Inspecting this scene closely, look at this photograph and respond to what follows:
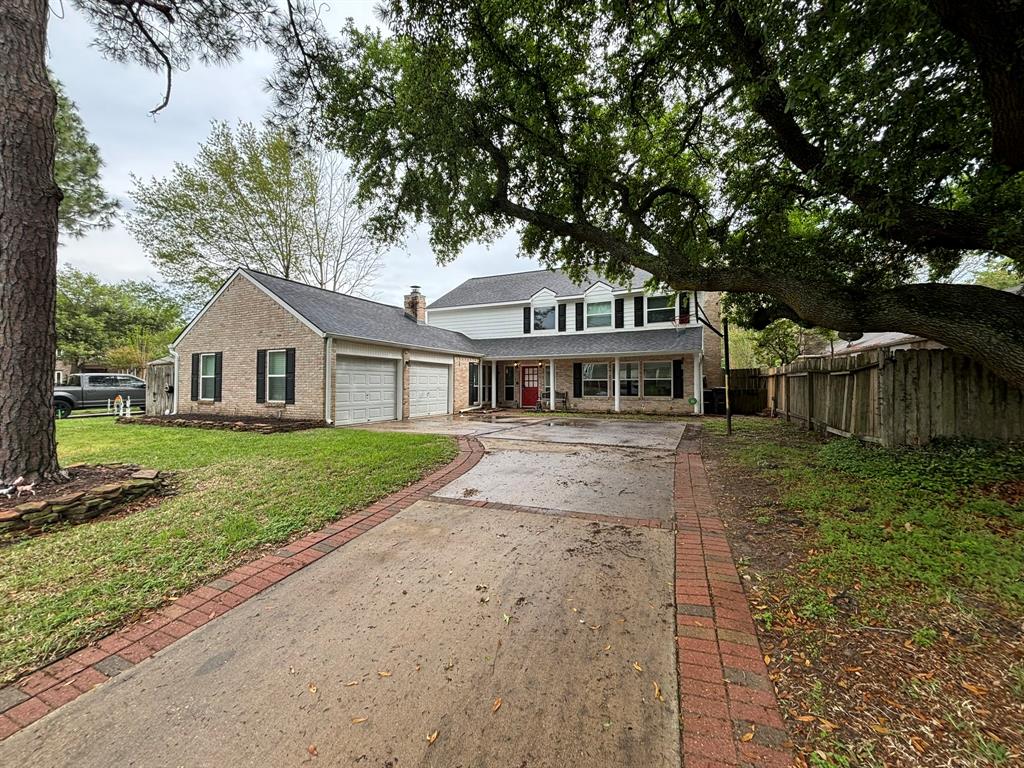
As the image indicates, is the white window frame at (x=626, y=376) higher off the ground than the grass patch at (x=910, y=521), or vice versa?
the white window frame at (x=626, y=376)

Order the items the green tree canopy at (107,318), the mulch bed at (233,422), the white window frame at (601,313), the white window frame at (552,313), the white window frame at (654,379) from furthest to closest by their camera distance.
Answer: the green tree canopy at (107,318), the white window frame at (552,313), the white window frame at (601,313), the white window frame at (654,379), the mulch bed at (233,422)

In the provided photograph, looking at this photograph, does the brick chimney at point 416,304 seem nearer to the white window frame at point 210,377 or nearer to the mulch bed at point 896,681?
the white window frame at point 210,377

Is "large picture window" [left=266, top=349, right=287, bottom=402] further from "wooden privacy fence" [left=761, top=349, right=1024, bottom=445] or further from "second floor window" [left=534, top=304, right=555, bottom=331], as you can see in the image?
"wooden privacy fence" [left=761, top=349, right=1024, bottom=445]

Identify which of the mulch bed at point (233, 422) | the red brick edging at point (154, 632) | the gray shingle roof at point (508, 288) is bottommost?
the red brick edging at point (154, 632)

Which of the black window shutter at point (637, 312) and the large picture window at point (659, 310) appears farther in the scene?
the black window shutter at point (637, 312)

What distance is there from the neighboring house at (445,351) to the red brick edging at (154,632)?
864 cm

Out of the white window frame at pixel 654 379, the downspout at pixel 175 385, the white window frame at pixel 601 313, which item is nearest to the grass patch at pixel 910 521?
the white window frame at pixel 654 379

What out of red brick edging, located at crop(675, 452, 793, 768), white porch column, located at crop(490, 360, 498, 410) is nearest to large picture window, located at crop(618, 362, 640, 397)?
white porch column, located at crop(490, 360, 498, 410)

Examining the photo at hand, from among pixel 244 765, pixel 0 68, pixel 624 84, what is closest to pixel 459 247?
pixel 624 84

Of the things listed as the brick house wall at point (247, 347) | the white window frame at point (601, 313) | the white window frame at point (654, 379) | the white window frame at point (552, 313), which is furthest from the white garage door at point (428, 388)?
the white window frame at point (654, 379)

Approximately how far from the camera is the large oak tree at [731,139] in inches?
172

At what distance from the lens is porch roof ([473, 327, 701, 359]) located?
15.6 meters

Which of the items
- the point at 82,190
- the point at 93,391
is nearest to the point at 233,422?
the point at 93,391

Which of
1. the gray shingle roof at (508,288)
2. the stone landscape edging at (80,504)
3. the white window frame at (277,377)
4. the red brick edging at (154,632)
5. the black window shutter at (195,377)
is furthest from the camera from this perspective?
the gray shingle roof at (508,288)
